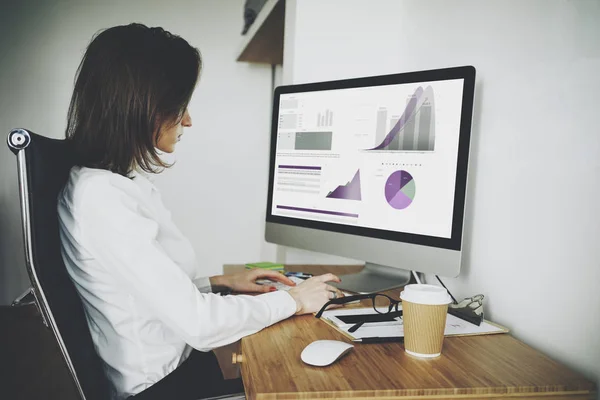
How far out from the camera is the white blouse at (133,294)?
0.90m

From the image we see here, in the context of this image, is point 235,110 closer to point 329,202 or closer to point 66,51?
point 66,51

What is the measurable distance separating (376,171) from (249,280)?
43 centimetres

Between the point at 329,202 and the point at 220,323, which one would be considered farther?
the point at 329,202

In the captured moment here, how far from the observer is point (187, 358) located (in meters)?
1.12

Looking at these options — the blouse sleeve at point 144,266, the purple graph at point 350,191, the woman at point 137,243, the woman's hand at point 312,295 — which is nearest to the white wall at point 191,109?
the purple graph at point 350,191

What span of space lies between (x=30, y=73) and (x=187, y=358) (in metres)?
2.71

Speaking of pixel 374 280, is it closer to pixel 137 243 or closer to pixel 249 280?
pixel 249 280

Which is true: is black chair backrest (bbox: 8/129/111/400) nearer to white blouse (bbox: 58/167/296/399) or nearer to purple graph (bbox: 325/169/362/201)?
white blouse (bbox: 58/167/296/399)

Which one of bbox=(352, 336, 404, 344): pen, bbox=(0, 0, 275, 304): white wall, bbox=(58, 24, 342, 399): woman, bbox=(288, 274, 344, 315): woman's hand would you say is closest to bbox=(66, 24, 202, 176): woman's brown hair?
bbox=(58, 24, 342, 399): woman

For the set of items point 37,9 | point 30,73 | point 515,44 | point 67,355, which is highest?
point 37,9

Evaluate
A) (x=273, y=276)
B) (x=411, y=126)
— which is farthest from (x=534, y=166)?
(x=273, y=276)

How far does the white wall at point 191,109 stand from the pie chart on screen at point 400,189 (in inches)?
78.1

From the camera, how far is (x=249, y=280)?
1347 millimetres

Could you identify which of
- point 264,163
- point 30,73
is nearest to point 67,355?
point 264,163
